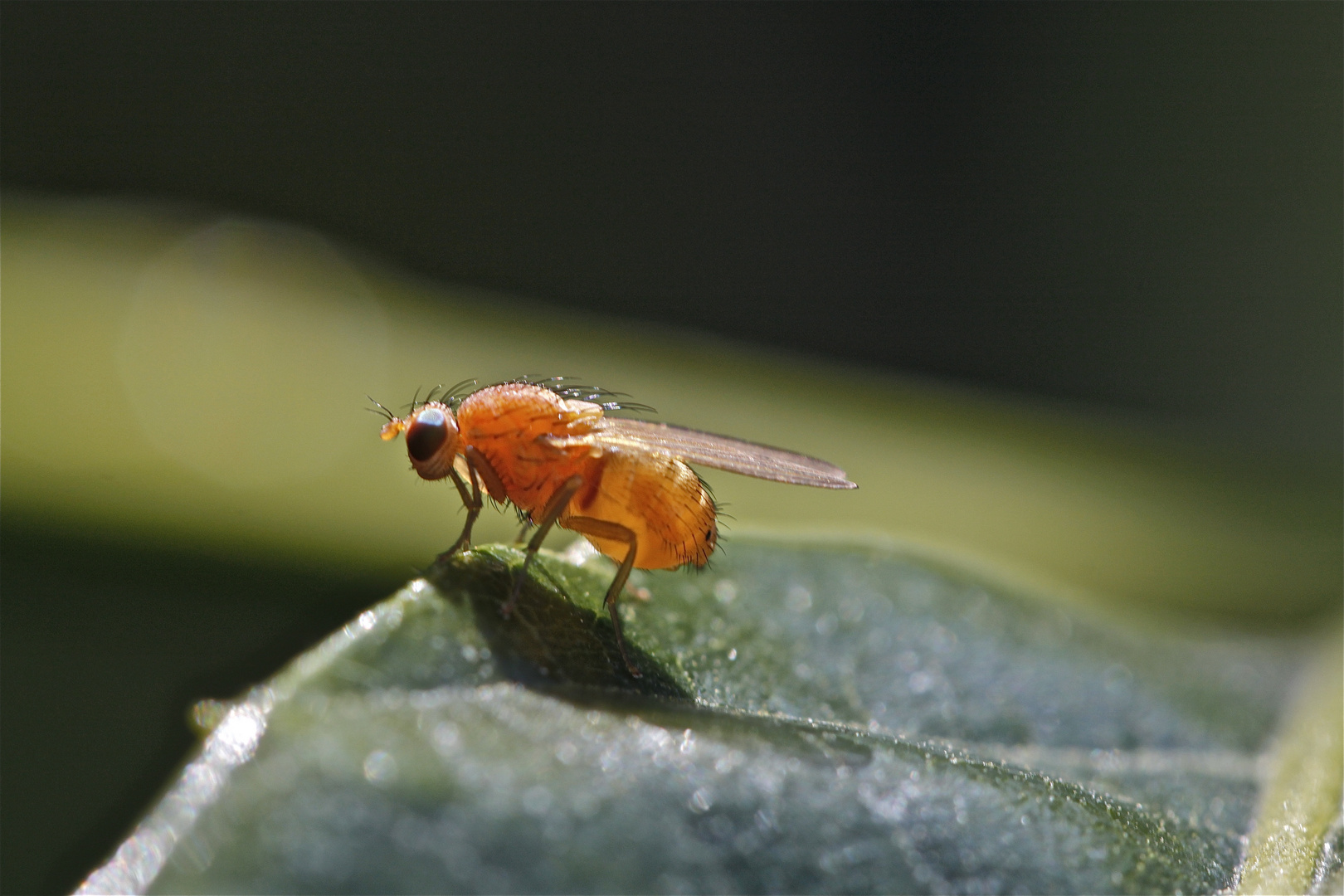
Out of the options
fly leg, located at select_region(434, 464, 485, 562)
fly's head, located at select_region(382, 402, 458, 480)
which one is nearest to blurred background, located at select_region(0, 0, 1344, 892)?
fly leg, located at select_region(434, 464, 485, 562)

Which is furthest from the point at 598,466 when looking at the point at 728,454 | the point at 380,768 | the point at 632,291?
the point at 632,291

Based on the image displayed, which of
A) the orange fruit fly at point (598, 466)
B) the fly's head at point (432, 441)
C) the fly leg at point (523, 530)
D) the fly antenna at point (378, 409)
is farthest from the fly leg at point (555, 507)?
the fly antenna at point (378, 409)

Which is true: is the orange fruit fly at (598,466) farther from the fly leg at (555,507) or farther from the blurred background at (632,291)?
the blurred background at (632,291)

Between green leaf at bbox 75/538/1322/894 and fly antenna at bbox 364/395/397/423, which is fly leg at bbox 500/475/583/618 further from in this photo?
fly antenna at bbox 364/395/397/423

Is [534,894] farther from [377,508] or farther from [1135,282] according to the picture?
[1135,282]

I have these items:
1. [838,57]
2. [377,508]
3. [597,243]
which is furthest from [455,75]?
[377,508]

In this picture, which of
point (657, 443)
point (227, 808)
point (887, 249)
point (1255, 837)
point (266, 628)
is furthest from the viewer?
point (887, 249)
